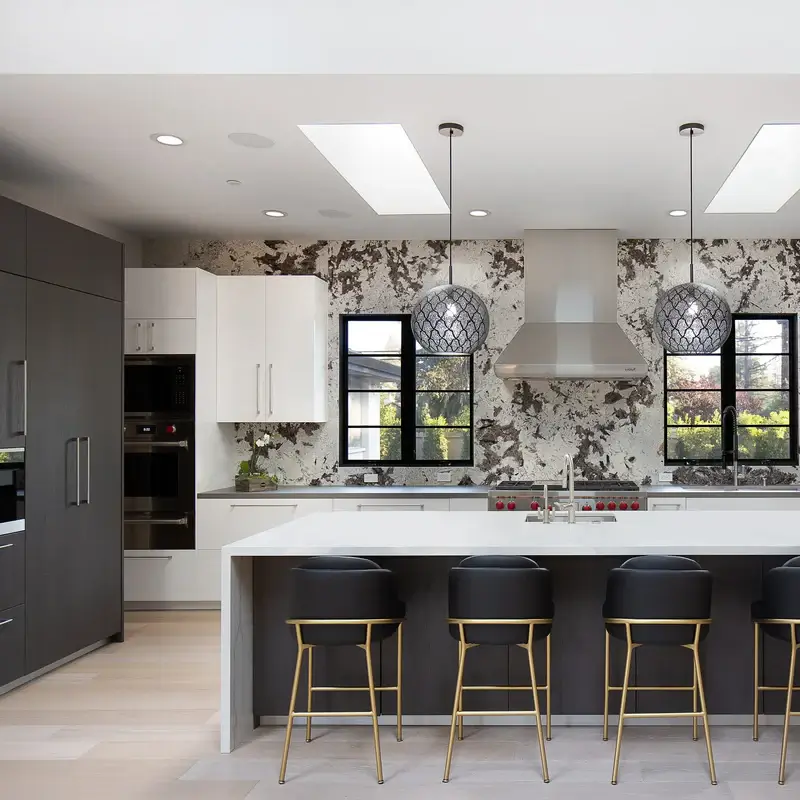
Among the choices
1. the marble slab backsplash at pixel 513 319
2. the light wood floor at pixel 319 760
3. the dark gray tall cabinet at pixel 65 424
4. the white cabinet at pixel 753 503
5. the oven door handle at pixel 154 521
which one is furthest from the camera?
the marble slab backsplash at pixel 513 319

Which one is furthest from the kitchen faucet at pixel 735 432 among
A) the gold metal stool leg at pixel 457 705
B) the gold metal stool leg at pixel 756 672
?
the gold metal stool leg at pixel 457 705

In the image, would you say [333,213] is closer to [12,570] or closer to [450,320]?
[450,320]

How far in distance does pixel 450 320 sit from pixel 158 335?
9.47 feet

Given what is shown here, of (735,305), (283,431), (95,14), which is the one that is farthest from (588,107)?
(283,431)

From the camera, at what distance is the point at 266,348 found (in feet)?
20.2

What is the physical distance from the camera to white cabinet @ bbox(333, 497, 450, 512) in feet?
19.3

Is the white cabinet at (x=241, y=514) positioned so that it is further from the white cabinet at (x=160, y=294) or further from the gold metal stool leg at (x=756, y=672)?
the gold metal stool leg at (x=756, y=672)

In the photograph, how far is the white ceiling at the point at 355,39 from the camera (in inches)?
130

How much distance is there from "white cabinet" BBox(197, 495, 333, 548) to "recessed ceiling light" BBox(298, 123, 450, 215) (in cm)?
211

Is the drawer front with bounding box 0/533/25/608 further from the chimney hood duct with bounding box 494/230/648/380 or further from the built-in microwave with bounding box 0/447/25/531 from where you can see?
the chimney hood duct with bounding box 494/230/648/380

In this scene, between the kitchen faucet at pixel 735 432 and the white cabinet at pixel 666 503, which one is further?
the kitchen faucet at pixel 735 432

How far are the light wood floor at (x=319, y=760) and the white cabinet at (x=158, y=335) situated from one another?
2.54m

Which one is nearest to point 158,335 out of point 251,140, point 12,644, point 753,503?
point 251,140

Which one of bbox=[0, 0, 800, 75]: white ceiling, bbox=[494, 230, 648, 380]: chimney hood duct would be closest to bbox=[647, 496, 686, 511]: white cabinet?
bbox=[494, 230, 648, 380]: chimney hood duct
